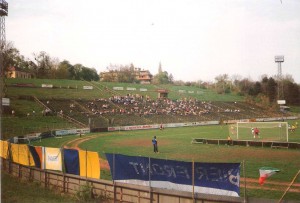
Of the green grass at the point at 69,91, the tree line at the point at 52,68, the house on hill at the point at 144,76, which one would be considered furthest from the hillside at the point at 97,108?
the house on hill at the point at 144,76

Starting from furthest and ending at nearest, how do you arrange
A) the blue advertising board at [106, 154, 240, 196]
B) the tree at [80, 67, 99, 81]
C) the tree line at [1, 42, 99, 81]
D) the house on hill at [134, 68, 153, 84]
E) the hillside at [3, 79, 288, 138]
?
the house on hill at [134, 68, 153, 84], the tree at [80, 67, 99, 81], the tree line at [1, 42, 99, 81], the hillside at [3, 79, 288, 138], the blue advertising board at [106, 154, 240, 196]

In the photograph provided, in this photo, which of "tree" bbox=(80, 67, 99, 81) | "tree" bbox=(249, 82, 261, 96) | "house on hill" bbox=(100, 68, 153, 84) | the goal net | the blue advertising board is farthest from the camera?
"house on hill" bbox=(100, 68, 153, 84)

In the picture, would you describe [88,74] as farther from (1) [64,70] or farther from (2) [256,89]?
(2) [256,89]

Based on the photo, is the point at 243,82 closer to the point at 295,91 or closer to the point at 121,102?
the point at 295,91

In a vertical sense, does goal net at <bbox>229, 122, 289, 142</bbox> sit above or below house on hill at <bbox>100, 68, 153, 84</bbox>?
below

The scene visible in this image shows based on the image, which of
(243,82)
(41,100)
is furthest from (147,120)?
(243,82)

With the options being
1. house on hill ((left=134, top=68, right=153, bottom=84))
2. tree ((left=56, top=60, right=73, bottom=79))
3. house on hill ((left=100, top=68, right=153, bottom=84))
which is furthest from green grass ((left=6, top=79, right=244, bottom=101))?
house on hill ((left=134, top=68, right=153, bottom=84))

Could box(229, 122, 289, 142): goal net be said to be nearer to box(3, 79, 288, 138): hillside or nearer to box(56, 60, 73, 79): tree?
box(3, 79, 288, 138): hillside

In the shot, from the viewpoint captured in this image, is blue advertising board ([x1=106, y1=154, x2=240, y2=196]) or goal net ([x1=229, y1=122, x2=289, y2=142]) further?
goal net ([x1=229, y1=122, x2=289, y2=142])

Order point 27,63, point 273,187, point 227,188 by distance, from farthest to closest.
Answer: point 27,63, point 273,187, point 227,188

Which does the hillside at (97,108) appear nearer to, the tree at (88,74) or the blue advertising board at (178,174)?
the tree at (88,74)

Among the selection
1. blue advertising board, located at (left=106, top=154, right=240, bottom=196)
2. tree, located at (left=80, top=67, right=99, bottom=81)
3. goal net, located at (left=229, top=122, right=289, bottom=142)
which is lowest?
goal net, located at (left=229, top=122, right=289, bottom=142)

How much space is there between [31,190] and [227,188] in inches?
474

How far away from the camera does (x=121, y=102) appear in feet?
246
